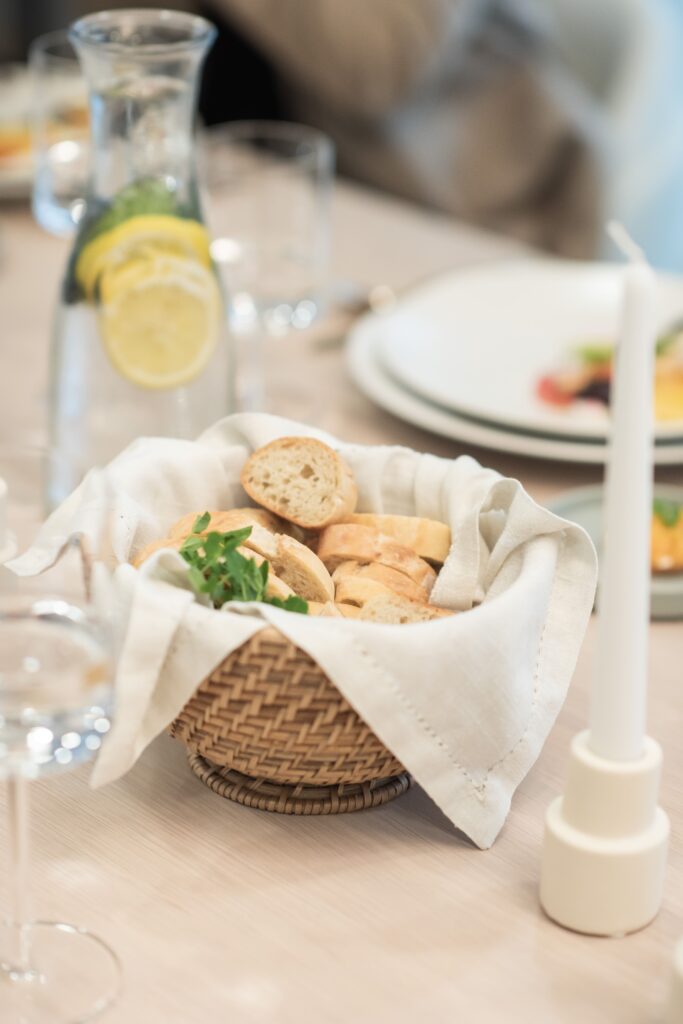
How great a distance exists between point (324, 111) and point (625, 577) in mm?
2361

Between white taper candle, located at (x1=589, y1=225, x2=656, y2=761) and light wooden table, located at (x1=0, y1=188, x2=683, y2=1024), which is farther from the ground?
white taper candle, located at (x1=589, y1=225, x2=656, y2=761)

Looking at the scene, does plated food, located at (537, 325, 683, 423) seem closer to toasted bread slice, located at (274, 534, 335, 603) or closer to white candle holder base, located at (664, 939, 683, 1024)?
toasted bread slice, located at (274, 534, 335, 603)

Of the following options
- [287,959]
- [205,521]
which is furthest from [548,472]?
[287,959]

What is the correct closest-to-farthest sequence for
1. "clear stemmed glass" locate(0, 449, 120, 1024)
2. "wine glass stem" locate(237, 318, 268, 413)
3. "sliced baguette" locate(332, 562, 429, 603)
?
1. "clear stemmed glass" locate(0, 449, 120, 1024)
2. "sliced baguette" locate(332, 562, 429, 603)
3. "wine glass stem" locate(237, 318, 268, 413)

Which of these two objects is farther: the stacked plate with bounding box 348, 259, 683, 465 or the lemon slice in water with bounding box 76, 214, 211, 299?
Result: the stacked plate with bounding box 348, 259, 683, 465

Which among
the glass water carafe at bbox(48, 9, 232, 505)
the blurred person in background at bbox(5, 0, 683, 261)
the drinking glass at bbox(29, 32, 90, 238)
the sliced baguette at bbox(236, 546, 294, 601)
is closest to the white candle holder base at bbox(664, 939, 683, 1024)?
the sliced baguette at bbox(236, 546, 294, 601)

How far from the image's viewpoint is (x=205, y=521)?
80cm

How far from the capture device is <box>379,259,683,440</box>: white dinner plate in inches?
53.7

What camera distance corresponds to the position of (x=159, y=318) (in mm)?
1066

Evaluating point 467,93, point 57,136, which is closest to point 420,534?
point 57,136

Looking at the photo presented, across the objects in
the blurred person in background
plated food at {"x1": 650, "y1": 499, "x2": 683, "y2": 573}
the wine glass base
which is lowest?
Answer: the blurred person in background

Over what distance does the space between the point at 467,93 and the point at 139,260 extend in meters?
1.92

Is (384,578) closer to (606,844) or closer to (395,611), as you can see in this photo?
(395,611)

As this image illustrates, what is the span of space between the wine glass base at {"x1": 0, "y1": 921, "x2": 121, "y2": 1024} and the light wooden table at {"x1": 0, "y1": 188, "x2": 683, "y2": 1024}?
1 centimetres
